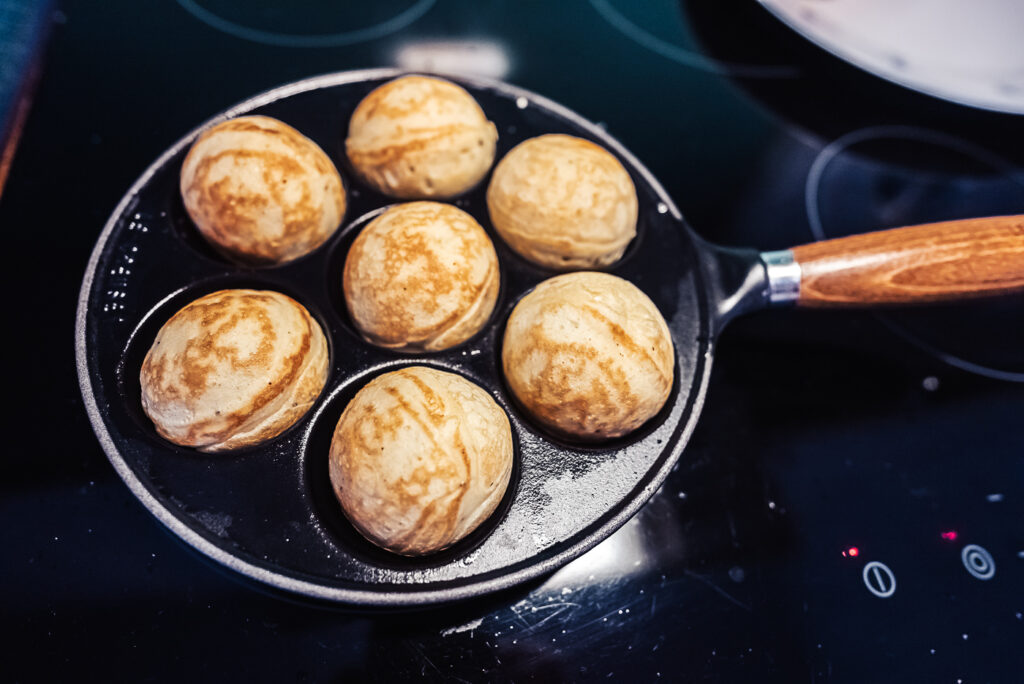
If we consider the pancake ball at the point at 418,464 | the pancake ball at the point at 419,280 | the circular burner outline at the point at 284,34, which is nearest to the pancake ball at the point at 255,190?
the pancake ball at the point at 419,280

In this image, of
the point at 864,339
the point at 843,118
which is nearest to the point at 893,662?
the point at 864,339

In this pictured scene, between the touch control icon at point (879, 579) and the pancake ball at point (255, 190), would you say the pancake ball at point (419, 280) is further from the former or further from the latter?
the touch control icon at point (879, 579)

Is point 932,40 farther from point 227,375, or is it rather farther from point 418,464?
point 227,375

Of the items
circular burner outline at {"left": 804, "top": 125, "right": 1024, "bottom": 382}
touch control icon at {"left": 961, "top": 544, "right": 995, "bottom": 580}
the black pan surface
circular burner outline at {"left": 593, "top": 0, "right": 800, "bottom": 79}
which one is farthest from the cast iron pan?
circular burner outline at {"left": 593, "top": 0, "right": 800, "bottom": 79}

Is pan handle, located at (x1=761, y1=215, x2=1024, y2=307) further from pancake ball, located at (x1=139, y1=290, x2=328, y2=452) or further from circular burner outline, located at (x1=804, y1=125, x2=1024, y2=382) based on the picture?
pancake ball, located at (x1=139, y1=290, x2=328, y2=452)

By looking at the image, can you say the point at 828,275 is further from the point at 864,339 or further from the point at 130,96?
the point at 130,96

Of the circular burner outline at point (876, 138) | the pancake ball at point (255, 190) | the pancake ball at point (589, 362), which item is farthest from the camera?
the circular burner outline at point (876, 138)

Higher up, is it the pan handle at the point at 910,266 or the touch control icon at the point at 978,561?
the pan handle at the point at 910,266
